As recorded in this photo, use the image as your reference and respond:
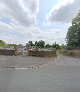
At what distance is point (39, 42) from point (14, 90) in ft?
470

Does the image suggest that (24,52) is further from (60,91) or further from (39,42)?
(39,42)

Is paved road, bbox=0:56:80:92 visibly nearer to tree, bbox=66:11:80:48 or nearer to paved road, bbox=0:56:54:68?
paved road, bbox=0:56:54:68

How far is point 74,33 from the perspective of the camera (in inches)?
Answer: 3597

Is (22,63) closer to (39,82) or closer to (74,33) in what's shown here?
(39,82)

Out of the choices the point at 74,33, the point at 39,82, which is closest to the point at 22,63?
the point at 39,82

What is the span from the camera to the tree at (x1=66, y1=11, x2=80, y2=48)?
9056 cm

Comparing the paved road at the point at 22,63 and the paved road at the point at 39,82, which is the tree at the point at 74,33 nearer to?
the paved road at the point at 22,63

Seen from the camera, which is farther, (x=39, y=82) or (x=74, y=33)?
(x=74, y=33)

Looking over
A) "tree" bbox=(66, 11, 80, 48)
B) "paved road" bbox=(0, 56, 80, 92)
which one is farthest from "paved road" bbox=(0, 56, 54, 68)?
"tree" bbox=(66, 11, 80, 48)

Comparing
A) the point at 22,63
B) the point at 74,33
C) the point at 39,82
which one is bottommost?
the point at 39,82

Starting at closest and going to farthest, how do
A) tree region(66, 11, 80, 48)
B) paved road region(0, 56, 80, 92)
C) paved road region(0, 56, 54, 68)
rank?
paved road region(0, 56, 80, 92), paved road region(0, 56, 54, 68), tree region(66, 11, 80, 48)

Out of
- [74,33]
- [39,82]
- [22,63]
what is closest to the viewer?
[39,82]

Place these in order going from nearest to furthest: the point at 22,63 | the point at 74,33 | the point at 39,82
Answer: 1. the point at 39,82
2. the point at 22,63
3. the point at 74,33

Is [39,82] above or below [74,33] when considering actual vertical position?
below
